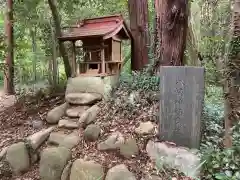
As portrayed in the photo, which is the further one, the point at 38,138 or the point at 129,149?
the point at 38,138

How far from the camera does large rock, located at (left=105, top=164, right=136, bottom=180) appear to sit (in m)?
3.73

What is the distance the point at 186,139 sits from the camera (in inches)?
159

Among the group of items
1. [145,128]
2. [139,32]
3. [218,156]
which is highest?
[139,32]

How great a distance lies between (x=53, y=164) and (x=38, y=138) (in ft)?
2.94

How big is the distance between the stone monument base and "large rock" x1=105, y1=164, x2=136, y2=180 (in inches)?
71.3

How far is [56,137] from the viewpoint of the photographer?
16.1 ft

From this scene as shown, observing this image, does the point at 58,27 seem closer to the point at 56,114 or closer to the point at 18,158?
the point at 56,114

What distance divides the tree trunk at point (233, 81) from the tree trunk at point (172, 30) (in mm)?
1409

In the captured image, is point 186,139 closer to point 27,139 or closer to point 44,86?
point 27,139

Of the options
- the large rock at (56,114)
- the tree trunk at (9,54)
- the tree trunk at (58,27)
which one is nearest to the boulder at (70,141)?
the large rock at (56,114)

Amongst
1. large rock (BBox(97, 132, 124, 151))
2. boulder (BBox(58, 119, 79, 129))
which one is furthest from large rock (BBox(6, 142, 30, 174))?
large rock (BBox(97, 132, 124, 151))

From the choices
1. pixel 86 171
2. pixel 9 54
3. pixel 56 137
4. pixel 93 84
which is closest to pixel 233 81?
pixel 86 171

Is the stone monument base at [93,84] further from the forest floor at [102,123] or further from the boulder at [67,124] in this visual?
the boulder at [67,124]

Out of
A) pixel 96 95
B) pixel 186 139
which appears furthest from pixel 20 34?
pixel 186 139
